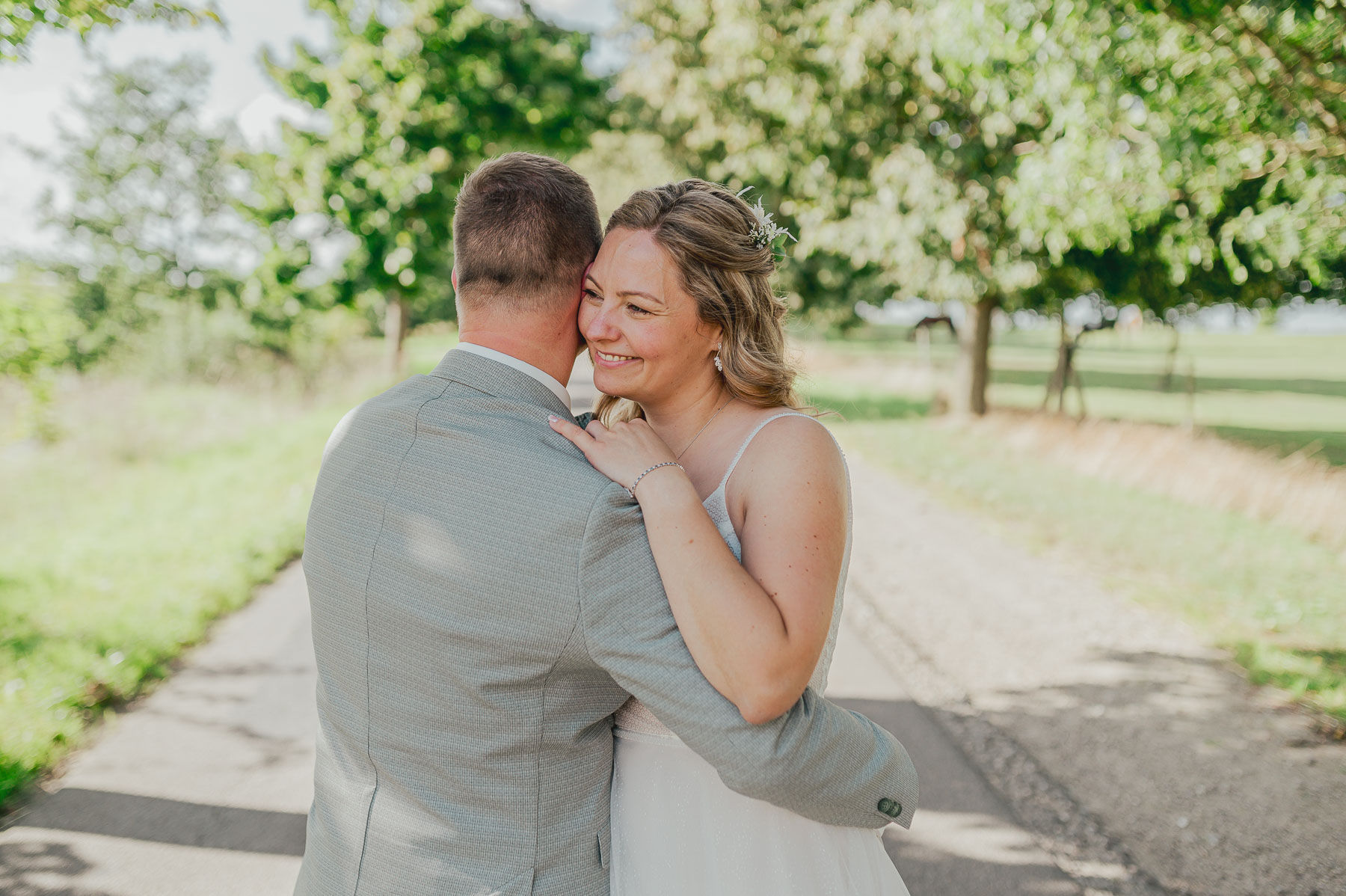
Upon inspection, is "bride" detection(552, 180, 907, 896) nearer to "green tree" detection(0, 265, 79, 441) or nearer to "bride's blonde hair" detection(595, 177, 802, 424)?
"bride's blonde hair" detection(595, 177, 802, 424)

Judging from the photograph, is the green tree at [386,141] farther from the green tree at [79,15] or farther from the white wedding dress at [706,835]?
the white wedding dress at [706,835]

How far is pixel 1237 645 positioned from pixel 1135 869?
306 centimetres

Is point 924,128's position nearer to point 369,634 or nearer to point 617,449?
point 617,449

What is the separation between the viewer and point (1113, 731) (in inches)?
187

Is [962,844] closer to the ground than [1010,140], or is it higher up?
closer to the ground

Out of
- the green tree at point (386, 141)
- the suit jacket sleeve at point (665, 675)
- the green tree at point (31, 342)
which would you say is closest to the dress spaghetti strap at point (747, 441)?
the suit jacket sleeve at point (665, 675)

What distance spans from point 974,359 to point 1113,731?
13.1 meters

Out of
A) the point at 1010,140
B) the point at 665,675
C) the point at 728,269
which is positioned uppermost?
the point at 1010,140

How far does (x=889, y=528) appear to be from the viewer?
923 cm

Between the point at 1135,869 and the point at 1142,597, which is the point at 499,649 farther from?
the point at 1142,597

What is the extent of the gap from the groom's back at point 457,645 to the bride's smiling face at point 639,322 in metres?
0.38

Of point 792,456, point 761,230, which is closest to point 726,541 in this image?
point 792,456

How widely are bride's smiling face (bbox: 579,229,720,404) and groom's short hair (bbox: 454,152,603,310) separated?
0.11m

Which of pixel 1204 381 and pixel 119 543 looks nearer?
pixel 119 543
